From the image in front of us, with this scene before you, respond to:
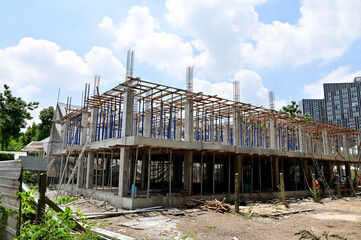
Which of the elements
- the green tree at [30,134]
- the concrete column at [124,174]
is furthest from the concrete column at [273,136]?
the green tree at [30,134]

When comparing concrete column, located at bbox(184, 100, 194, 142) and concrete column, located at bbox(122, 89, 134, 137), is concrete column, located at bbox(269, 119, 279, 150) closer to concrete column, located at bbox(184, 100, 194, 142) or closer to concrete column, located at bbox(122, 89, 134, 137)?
concrete column, located at bbox(184, 100, 194, 142)

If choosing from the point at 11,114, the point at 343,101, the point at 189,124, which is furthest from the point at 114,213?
the point at 343,101

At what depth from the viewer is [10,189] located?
443 centimetres

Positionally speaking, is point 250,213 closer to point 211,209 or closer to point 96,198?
point 211,209

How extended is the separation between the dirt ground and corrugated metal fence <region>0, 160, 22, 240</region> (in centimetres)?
474

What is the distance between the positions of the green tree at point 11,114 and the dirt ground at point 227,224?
22.9 metres

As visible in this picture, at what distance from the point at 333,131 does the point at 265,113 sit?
11010mm

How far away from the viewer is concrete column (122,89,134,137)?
14625mm

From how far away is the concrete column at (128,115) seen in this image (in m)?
14.6

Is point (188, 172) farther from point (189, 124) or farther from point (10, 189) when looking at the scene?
point (10, 189)

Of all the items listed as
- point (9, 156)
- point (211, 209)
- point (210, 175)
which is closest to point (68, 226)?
point (211, 209)

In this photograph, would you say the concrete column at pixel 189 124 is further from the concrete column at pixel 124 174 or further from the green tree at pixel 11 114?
the green tree at pixel 11 114

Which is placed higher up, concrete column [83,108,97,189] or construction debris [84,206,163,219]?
concrete column [83,108,97,189]

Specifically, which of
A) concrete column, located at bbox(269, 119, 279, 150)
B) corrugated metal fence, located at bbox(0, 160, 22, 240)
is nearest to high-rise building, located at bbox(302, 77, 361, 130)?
concrete column, located at bbox(269, 119, 279, 150)
